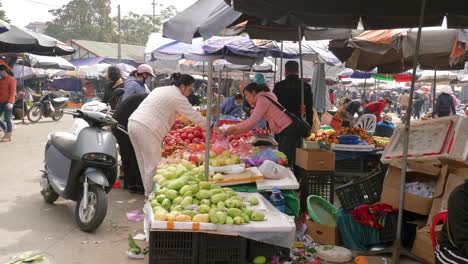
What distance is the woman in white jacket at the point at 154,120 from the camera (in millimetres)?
5961

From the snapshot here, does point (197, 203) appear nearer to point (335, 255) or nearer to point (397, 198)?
point (335, 255)

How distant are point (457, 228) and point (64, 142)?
15.1 feet

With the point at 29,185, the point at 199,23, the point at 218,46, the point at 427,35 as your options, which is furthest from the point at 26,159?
the point at 427,35

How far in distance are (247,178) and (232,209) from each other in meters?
0.88

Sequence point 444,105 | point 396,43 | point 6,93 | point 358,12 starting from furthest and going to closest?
point 444,105 < point 6,93 < point 396,43 < point 358,12

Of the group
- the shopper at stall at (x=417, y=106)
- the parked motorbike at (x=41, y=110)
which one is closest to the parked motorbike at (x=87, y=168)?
the parked motorbike at (x=41, y=110)

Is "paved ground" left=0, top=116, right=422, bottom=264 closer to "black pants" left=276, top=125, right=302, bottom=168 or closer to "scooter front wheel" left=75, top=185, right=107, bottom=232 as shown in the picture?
"scooter front wheel" left=75, top=185, right=107, bottom=232

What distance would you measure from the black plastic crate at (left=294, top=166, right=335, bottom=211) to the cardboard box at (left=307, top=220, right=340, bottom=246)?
3.52 ft

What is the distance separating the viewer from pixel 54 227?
209 inches

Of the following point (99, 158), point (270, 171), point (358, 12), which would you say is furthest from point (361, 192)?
point (99, 158)

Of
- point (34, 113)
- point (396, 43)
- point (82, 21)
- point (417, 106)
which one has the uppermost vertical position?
point (82, 21)

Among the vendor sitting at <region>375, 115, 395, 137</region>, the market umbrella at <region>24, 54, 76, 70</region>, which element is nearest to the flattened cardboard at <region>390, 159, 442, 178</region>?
the vendor sitting at <region>375, 115, 395, 137</region>

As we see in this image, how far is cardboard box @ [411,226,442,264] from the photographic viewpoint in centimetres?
452

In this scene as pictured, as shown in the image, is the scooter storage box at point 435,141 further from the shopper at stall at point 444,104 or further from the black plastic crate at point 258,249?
the shopper at stall at point 444,104
